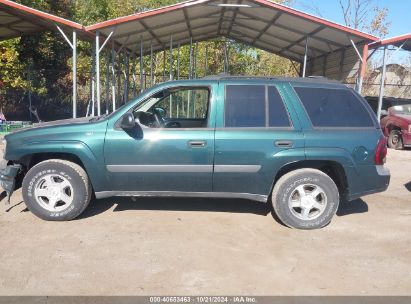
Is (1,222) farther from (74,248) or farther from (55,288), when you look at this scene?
(55,288)

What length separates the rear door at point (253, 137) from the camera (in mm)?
4773

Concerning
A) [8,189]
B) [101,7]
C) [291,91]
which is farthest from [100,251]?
[101,7]

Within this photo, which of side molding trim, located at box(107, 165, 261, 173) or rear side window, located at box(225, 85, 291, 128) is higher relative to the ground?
rear side window, located at box(225, 85, 291, 128)

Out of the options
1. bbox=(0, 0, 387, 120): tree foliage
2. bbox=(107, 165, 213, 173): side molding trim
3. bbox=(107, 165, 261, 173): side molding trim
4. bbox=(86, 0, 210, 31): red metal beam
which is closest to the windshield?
bbox=(0, 0, 387, 120): tree foliage

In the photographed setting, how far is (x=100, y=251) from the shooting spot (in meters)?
4.14

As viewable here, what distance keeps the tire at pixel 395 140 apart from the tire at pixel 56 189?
10545 mm

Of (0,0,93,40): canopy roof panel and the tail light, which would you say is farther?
(0,0,93,40): canopy roof panel

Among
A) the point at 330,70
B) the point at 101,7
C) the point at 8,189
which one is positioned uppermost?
the point at 101,7

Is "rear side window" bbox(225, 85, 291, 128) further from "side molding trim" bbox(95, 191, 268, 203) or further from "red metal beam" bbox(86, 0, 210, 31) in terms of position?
"red metal beam" bbox(86, 0, 210, 31)

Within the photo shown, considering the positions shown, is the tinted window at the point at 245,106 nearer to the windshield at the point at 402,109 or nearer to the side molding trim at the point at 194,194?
the side molding trim at the point at 194,194

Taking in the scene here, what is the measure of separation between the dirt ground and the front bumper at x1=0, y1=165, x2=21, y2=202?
403 millimetres

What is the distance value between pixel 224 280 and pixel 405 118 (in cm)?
1078

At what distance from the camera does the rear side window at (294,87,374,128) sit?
491 centimetres

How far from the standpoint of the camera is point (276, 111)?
490cm
